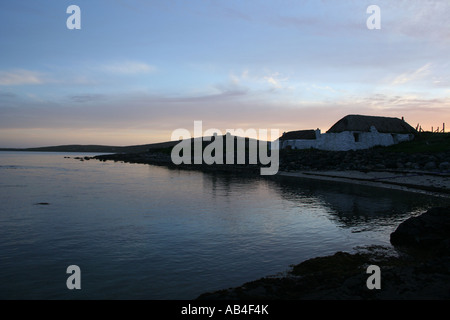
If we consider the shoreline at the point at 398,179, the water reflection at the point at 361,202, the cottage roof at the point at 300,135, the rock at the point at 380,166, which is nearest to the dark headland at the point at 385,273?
the water reflection at the point at 361,202

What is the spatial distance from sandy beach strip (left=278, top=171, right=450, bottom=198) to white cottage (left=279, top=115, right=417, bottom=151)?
22.1m

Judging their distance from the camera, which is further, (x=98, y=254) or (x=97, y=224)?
(x=97, y=224)

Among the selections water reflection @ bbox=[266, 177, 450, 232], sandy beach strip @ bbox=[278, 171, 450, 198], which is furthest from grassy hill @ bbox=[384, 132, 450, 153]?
water reflection @ bbox=[266, 177, 450, 232]

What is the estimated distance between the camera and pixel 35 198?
3030cm

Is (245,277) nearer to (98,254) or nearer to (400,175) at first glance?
(98,254)

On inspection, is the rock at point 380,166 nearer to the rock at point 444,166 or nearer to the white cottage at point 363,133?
the rock at point 444,166

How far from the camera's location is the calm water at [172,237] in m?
11.2

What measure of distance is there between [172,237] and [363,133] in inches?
2489

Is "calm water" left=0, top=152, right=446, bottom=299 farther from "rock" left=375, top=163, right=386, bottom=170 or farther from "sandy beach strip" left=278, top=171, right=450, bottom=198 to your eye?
"rock" left=375, top=163, right=386, bottom=170

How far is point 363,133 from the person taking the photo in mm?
70500

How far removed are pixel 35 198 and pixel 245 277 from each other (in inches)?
1026

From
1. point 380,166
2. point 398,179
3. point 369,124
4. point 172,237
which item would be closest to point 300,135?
point 369,124

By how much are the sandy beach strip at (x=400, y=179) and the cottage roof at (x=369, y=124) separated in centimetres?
2404
